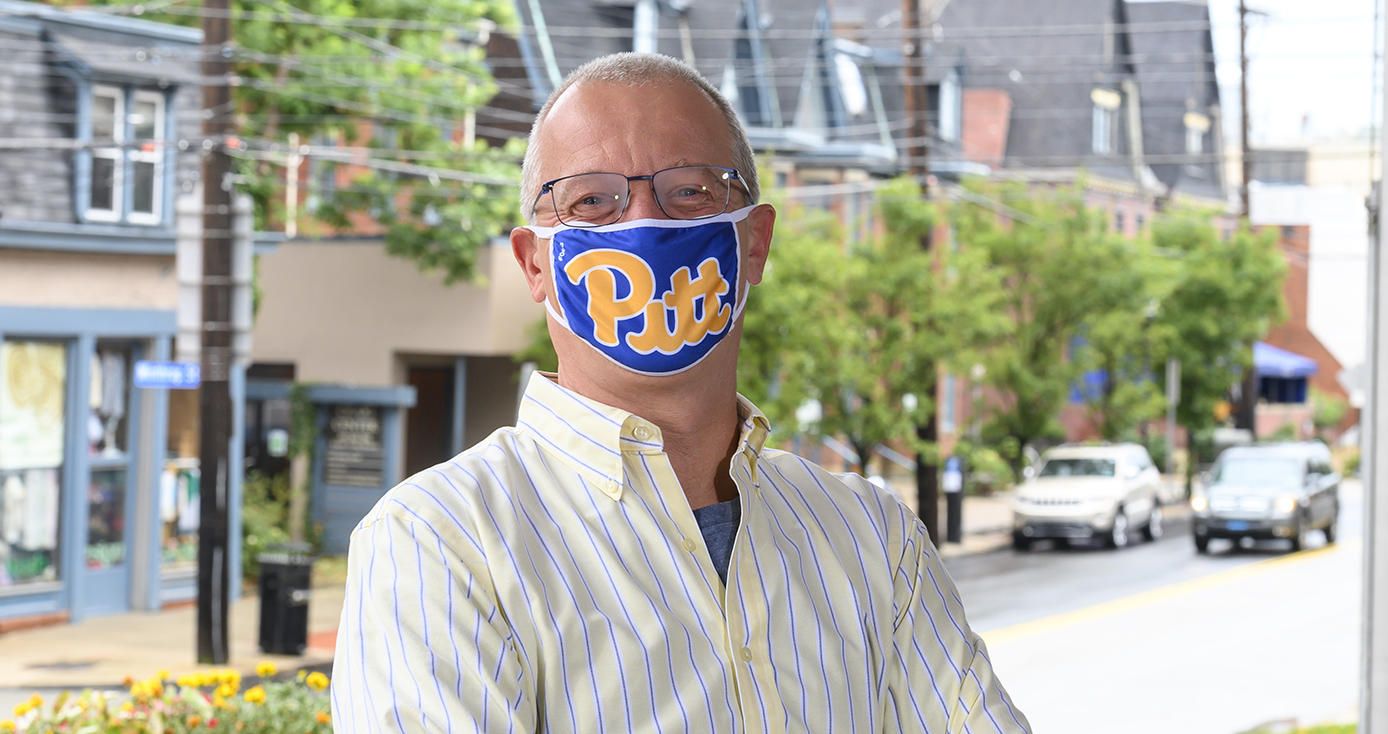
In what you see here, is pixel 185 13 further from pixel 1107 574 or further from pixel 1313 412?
pixel 1313 412

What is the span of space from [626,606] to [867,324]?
64.4 ft

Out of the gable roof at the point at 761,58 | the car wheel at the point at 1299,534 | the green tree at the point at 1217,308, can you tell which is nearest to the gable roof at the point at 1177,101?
the green tree at the point at 1217,308

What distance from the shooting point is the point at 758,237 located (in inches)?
90.6

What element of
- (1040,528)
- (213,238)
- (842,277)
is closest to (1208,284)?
(1040,528)

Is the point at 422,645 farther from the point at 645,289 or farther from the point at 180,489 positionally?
the point at 180,489

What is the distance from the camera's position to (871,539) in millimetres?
2260

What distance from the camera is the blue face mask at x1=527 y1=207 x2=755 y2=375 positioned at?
2.07 meters

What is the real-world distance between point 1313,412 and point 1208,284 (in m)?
19.3

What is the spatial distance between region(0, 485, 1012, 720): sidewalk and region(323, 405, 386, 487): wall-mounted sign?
237 centimetres

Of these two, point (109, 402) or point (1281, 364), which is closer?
point (109, 402)

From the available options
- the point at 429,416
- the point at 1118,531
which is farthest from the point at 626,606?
the point at 1118,531

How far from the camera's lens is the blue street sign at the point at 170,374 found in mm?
14008

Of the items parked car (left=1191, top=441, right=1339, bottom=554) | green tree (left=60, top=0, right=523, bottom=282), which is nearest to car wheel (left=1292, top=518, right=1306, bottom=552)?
parked car (left=1191, top=441, right=1339, bottom=554)

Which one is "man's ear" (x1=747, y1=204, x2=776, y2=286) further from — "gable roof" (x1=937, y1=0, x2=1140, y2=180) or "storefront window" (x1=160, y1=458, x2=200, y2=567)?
"gable roof" (x1=937, y1=0, x2=1140, y2=180)
